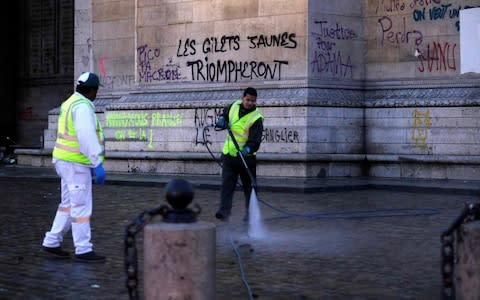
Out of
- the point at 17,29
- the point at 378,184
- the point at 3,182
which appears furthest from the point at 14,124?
the point at 378,184

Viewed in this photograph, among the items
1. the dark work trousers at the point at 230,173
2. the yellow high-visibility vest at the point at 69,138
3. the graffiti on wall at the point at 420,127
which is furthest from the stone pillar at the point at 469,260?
the graffiti on wall at the point at 420,127

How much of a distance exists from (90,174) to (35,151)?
15099 mm

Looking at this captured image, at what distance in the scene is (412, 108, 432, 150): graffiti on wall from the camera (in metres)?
17.7

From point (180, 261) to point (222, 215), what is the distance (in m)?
5.78

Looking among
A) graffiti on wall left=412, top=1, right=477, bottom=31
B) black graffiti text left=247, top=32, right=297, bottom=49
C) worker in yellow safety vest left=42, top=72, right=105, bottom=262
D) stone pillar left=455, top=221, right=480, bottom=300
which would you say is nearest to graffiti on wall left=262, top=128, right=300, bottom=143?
black graffiti text left=247, top=32, right=297, bottom=49

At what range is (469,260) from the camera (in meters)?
5.70

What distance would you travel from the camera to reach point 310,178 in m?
17.3

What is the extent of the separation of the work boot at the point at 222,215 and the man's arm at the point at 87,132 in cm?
315

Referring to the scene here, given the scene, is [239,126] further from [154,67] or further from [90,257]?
[154,67]

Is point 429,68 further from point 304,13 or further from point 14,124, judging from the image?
point 14,124

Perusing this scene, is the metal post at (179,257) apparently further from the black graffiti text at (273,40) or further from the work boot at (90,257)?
the black graffiti text at (273,40)

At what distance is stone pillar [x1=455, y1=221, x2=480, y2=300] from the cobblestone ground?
0.99 m

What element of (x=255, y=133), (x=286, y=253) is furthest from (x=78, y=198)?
(x=255, y=133)

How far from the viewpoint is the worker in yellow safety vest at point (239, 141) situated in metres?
11.3
